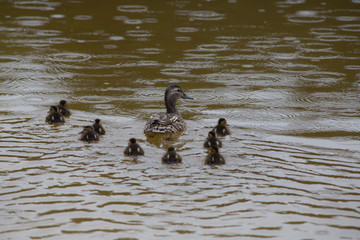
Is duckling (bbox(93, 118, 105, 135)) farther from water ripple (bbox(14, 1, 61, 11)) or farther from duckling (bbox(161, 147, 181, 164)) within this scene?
water ripple (bbox(14, 1, 61, 11))

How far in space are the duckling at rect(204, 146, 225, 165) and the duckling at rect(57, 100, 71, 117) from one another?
2.39 m

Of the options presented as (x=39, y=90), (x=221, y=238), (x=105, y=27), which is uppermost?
(x=105, y=27)

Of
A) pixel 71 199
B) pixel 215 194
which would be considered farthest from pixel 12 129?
pixel 215 194

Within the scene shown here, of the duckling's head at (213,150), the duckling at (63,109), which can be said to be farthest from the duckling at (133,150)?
the duckling at (63,109)

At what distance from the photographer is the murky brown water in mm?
4727

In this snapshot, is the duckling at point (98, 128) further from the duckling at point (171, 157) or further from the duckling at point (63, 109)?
the duckling at point (171, 157)

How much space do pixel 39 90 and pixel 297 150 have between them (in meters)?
4.01

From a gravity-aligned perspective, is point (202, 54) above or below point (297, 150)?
above

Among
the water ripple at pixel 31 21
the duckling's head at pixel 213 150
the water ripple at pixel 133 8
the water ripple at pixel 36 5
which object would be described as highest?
the water ripple at pixel 36 5

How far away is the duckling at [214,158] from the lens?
18.8 ft

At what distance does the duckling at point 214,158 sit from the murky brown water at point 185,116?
0.31 feet

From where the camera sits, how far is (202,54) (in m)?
10.6

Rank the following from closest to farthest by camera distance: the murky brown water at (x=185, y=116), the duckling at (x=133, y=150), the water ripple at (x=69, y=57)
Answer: the murky brown water at (x=185, y=116)
the duckling at (x=133, y=150)
the water ripple at (x=69, y=57)

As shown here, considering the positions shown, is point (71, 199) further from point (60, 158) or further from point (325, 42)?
point (325, 42)
